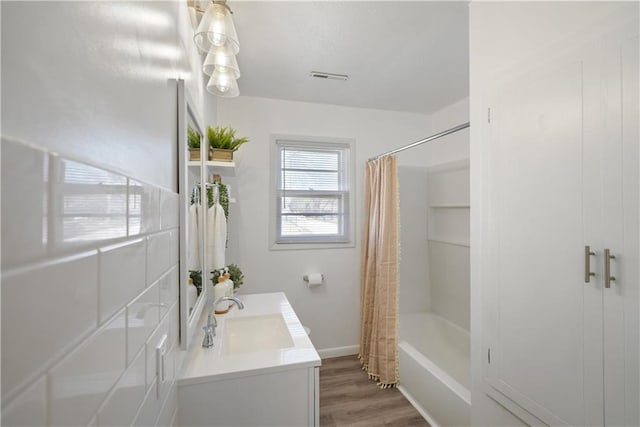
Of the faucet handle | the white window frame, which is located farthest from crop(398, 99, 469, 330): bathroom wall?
the faucet handle

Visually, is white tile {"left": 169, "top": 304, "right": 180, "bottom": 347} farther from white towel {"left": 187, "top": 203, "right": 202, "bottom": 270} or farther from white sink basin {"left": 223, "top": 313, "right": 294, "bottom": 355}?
white sink basin {"left": 223, "top": 313, "right": 294, "bottom": 355}

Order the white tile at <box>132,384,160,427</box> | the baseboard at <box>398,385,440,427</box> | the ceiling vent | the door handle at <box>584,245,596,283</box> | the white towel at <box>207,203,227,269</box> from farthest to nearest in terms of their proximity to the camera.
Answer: the ceiling vent < the baseboard at <box>398,385,440,427</box> < the white towel at <box>207,203,227,269</box> < the door handle at <box>584,245,596,283</box> < the white tile at <box>132,384,160,427</box>

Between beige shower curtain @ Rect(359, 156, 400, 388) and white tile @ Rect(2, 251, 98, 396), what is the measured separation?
2164mm

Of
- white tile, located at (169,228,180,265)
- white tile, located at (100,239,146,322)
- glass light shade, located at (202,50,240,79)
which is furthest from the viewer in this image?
glass light shade, located at (202,50,240,79)

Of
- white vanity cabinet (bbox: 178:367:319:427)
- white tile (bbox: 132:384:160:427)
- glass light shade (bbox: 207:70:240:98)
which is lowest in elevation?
white vanity cabinet (bbox: 178:367:319:427)

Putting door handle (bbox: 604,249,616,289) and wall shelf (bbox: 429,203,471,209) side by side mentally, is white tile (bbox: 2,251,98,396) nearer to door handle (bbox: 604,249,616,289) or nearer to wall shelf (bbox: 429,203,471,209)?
door handle (bbox: 604,249,616,289)

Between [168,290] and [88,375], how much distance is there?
0.43 m

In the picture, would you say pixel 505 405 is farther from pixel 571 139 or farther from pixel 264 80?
pixel 264 80

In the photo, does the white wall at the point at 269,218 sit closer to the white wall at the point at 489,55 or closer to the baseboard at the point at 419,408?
the baseboard at the point at 419,408

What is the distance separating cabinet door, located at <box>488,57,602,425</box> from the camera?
964mm

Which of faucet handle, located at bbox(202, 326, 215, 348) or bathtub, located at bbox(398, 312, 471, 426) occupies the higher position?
faucet handle, located at bbox(202, 326, 215, 348)

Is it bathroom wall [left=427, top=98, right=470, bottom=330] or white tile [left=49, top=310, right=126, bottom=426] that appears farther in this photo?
bathroom wall [left=427, top=98, right=470, bottom=330]

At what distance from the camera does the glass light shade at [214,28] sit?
3.29 ft

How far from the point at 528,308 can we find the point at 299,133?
2.22 meters
